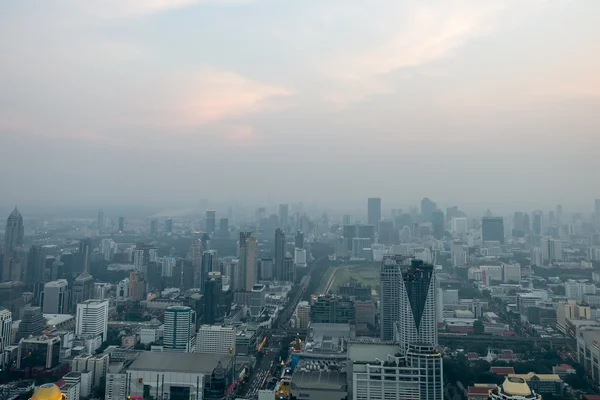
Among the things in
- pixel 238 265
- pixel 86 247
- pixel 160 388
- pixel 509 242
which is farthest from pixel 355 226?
pixel 160 388

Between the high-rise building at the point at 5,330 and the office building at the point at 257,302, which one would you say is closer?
the high-rise building at the point at 5,330

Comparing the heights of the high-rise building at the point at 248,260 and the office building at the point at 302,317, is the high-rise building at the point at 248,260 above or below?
above

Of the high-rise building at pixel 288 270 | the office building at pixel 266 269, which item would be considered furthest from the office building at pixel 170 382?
the high-rise building at pixel 288 270

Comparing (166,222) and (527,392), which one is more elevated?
(166,222)

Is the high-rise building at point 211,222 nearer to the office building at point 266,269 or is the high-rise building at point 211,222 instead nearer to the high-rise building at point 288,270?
the office building at point 266,269

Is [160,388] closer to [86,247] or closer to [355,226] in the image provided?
[86,247]

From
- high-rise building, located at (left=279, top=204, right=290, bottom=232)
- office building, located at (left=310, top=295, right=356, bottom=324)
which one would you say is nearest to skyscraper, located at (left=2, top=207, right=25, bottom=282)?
office building, located at (left=310, top=295, right=356, bottom=324)
